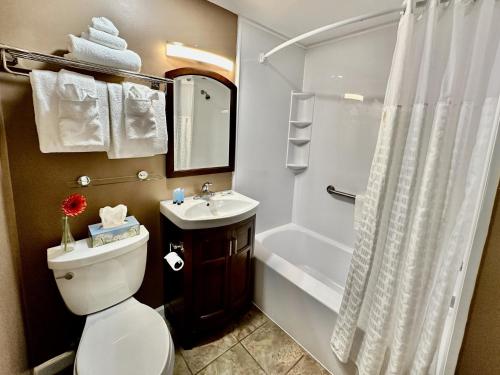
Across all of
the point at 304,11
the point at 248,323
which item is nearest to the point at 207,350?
the point at 248,323

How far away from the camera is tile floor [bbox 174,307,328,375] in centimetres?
150

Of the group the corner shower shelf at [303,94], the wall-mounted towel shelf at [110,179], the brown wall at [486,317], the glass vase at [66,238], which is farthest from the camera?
the corner shower shelf at [303,94]

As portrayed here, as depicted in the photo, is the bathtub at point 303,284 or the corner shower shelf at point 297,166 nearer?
the bathtub at point 303,284

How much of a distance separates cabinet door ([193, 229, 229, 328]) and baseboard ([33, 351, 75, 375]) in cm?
77

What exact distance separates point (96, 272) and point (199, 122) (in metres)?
1.14

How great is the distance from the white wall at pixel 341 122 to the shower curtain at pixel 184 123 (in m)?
1.26

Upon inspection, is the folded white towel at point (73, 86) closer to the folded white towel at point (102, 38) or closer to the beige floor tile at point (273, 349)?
the folded white towel at point (102, 38)

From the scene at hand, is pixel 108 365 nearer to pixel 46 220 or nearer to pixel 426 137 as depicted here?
pixel 46 220

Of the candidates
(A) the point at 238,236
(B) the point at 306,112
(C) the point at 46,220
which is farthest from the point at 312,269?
(C) the point at 46,220

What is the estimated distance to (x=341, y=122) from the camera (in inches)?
85.5

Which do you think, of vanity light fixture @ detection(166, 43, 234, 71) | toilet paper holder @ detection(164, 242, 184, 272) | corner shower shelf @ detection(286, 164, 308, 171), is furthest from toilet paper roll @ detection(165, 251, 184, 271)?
corner shower shelf @ detection(286, 164, 308, 171)

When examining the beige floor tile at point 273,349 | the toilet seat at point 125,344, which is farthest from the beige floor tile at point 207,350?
the toilet seat at point 125,344

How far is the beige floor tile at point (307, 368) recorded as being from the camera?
1507mm

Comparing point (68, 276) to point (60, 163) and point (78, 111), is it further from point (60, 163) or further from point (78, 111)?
point (78, 111)
